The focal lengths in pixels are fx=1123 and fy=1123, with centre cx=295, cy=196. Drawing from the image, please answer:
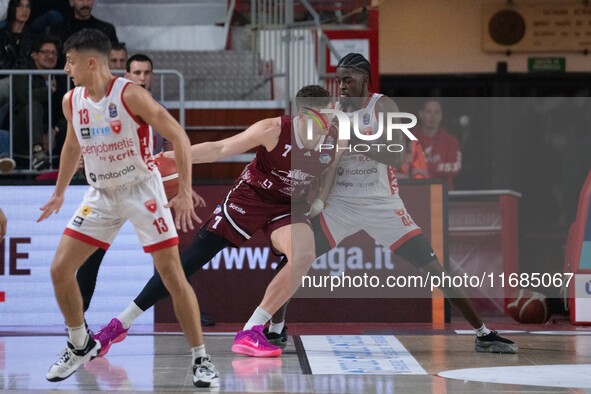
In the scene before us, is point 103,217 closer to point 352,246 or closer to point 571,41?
point 352,246

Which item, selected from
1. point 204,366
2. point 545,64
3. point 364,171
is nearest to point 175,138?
point 204,366

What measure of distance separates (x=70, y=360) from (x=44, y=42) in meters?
5.14

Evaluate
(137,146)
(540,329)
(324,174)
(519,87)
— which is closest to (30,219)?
(324,174)

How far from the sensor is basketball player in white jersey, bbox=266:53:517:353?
7.41 metres

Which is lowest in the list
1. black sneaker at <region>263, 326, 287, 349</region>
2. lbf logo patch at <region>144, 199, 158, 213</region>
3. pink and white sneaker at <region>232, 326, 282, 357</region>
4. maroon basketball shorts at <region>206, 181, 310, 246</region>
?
black sneaker at <region>263, 326, 287, 349</region>

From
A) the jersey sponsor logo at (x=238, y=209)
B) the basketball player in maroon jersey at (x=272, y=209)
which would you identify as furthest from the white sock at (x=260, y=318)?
the jersey sponsor logo at (x=238, y=209)

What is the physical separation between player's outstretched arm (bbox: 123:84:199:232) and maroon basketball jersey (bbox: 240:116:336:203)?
4.50ft

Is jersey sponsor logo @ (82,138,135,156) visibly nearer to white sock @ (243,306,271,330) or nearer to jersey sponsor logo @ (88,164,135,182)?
jersey sponsor logo @ (88,164,135,182)

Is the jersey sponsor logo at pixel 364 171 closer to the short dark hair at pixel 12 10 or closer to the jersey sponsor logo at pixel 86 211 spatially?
the jersey sponsor logo at pixel 86 211

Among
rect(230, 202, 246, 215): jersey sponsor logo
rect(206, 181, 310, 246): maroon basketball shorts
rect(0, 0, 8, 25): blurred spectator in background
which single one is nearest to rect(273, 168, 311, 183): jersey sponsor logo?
rect(206, 181, 310, 246): maroon basketball shorts

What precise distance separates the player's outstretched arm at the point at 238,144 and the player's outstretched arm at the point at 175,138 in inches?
32.4

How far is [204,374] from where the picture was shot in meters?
5.93

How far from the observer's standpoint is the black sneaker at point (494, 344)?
7387mm

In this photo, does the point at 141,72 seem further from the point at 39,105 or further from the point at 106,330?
the point at 106,330
